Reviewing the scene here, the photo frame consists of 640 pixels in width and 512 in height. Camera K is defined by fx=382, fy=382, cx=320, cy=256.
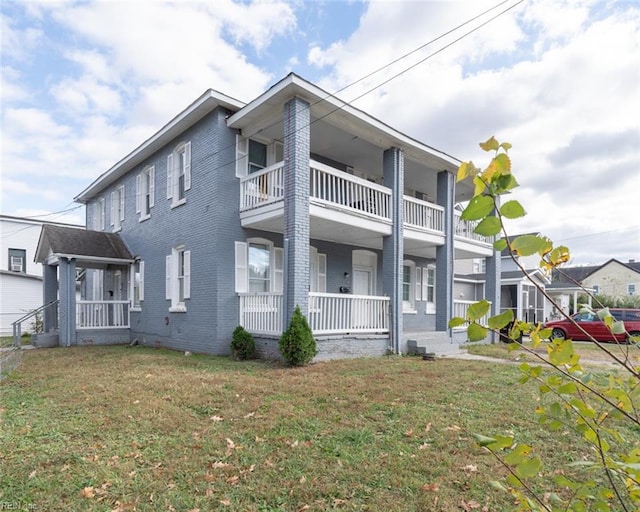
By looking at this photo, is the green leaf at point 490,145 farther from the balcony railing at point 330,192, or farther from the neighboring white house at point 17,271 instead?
the neighboring white house at point 17,271

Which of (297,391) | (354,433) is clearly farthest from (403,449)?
(297,391)

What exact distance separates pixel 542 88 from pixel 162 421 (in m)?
8.93

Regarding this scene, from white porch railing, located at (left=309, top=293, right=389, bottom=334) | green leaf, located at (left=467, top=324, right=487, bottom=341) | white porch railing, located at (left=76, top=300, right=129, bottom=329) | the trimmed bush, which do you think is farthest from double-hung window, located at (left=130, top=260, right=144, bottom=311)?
green leaf, located at (left=467, top=324, right=487, bottom=341)

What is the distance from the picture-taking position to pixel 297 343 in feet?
27.5

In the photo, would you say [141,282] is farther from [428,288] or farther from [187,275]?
[428,288]

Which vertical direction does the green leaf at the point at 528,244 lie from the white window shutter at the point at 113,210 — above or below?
below

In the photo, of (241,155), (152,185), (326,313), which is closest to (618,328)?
(326,313)

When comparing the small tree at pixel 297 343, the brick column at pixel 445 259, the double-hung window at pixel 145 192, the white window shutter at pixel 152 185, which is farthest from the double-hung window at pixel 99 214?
the brick column at pixel 445 259

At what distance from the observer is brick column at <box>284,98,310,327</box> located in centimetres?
897

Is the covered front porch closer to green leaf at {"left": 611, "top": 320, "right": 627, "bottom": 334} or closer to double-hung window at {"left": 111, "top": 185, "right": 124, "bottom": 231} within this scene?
double-hung window at {"left": 111, "top": 185, "right": 124, "bottom": 231}

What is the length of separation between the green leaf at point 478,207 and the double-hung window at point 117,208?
1743 centimetres

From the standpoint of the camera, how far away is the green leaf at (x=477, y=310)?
117cm

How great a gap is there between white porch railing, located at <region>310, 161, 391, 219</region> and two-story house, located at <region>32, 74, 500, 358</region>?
1.9 inches

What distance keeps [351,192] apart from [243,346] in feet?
16.8
